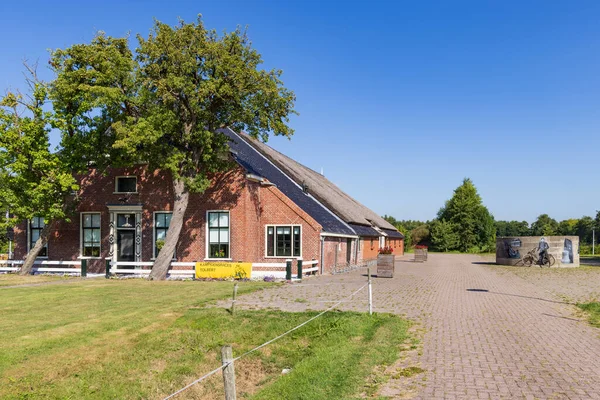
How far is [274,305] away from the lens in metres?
14.9

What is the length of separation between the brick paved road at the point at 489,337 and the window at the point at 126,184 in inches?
473

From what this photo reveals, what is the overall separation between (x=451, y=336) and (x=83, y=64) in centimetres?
2088

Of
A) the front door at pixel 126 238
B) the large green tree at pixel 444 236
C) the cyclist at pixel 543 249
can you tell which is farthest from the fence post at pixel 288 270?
the large green tree at pixel 444 236

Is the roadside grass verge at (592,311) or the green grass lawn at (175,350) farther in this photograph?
the roadside grass verge at (592,311)

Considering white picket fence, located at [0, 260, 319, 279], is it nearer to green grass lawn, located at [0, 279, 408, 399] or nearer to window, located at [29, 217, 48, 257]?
window, located at [29, 217, 48, 257]

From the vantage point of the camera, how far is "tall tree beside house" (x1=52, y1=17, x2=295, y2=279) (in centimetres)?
2152

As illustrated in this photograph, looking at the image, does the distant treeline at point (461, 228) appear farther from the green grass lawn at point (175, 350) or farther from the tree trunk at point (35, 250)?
the green grass lawn at point (175, 350)

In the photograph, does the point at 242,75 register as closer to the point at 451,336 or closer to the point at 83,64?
the point at 83,64

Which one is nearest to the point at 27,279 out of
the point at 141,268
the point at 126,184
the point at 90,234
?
the point at 90,234

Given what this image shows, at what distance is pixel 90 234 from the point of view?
27312mm

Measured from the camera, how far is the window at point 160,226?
26031 mm

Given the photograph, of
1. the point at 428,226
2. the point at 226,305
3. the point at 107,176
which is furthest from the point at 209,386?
the point at 428,226

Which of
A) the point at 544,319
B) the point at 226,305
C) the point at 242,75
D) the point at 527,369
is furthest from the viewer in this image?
the point at 242,75

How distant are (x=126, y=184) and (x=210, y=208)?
534cm
